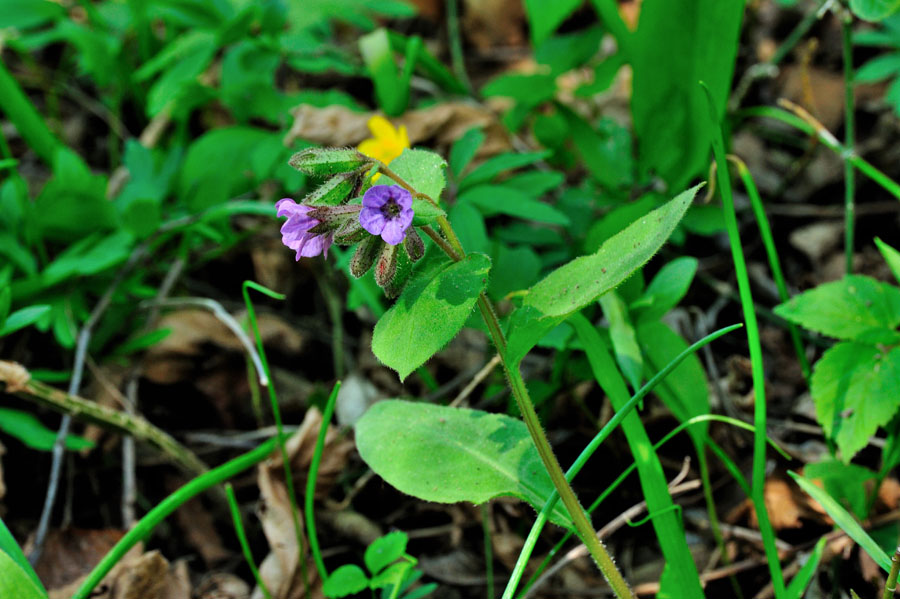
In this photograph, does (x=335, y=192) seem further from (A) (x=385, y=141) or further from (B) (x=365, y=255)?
(A) (x=385, y=141)

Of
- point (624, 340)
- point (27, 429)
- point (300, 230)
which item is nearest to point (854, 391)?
point (624, 340)

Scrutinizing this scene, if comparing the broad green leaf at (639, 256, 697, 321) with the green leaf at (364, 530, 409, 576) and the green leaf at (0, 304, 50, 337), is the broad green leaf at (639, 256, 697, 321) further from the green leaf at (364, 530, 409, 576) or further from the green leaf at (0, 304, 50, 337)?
the green leaf at (0, 304, 50, 337)

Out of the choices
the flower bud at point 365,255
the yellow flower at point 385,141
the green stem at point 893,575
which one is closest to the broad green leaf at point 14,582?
the flower bud at point 365,255

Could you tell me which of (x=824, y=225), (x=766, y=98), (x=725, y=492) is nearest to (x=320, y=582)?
(x=725, y=492)

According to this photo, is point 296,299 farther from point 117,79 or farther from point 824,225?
point 824,225

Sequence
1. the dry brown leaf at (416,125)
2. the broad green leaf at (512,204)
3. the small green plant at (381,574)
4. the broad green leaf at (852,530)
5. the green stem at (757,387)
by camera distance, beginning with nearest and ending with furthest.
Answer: the broad green leaf at (852,530) < the green stem at (757,387) < the small green plant at (381,574) < the broad green leaf at (512,204) < the dry brown leaf at (416,125)

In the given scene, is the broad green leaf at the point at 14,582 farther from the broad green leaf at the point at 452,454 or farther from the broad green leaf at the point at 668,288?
the broad green leaf at the point at 668,288
